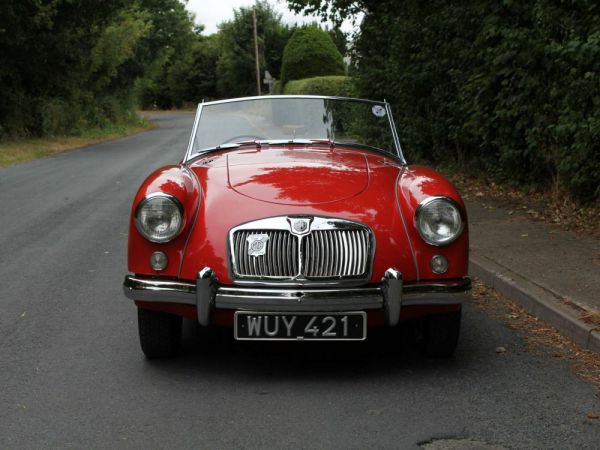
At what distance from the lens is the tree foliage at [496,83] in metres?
7.89

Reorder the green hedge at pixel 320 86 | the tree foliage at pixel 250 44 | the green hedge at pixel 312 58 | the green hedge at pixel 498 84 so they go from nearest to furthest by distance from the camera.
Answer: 1. the green hedge at pixel 498 84
2. the green hedge at pixel 320 86
3. the green hedge at pixel 312 58
4. the tree foliage at pixel 250 44

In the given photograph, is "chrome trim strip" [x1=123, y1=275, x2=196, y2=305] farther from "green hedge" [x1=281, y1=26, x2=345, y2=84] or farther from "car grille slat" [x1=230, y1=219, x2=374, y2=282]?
"green hedge" [x1=281, y1=26, x2=345, y2=84]

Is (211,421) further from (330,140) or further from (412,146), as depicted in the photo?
(412,146)

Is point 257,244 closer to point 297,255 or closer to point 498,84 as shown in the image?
point 297,255

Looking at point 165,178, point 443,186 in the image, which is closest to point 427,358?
point 443,186

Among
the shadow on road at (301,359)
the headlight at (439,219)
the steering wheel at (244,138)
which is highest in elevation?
the steering wheel at (244,138)

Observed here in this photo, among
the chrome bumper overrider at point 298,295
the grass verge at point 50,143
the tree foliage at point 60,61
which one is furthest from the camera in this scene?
the tree foliage at point 60,61

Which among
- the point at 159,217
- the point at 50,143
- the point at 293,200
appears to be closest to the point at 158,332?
the point at 159,217

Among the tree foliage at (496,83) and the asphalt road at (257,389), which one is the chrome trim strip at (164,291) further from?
the tree foliage at (496,83)

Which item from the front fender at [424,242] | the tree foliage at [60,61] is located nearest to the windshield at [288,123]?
the front fender at [424,242]

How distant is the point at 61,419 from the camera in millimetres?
3709

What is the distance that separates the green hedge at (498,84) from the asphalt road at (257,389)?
3266mm

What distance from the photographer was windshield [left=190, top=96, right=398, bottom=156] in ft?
18.6

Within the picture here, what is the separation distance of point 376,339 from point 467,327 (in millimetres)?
690
